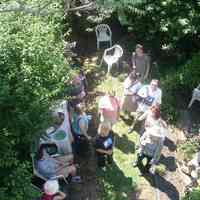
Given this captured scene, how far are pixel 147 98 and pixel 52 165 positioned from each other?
291 centimetres

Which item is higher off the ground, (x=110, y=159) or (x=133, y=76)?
(x=133, y=76)

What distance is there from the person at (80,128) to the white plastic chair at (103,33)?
12.1 feet

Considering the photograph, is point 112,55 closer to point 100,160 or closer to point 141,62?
point 141,62

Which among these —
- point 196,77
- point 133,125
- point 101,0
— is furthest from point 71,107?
point 101,0

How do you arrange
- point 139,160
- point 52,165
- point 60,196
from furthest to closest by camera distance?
point 139,160 < point 52,165 < point 60,196

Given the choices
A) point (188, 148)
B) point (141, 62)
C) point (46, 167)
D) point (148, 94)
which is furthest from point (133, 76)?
point (46, 167)

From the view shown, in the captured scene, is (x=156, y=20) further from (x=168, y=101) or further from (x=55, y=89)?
(x=55, y=89)

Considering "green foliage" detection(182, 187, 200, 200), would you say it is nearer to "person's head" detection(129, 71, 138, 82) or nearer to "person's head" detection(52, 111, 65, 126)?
"person's head" detection(52, 111, 65, 126)

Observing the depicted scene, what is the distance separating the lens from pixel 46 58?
9547mm

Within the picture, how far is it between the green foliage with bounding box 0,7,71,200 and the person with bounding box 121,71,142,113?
192 cm

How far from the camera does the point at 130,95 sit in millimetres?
11477

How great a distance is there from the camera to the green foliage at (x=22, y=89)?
8078mm

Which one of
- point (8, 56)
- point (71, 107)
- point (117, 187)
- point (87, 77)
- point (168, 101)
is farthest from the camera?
point (87, 77)

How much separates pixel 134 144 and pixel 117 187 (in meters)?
1.36
